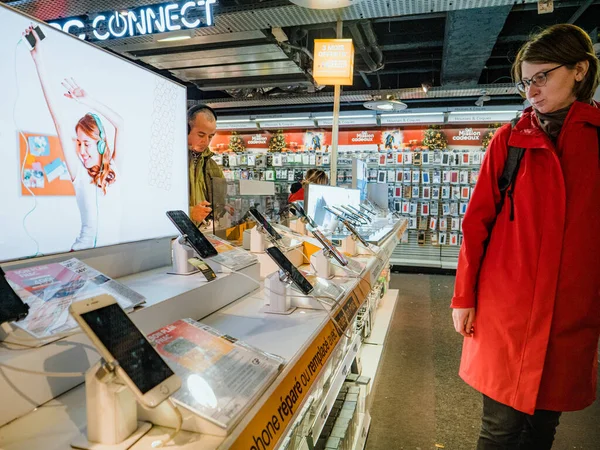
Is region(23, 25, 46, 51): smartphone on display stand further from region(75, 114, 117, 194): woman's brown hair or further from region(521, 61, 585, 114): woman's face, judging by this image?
region(521, 61, 585, 114): woman's face

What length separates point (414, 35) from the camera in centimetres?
660

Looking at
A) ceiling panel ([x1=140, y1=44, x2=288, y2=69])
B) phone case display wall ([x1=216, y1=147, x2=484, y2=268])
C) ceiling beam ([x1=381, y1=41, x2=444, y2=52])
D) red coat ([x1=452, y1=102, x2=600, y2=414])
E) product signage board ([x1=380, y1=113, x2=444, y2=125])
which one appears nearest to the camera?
red coat ([x1=452, y1=102, x2=600, y2=414])

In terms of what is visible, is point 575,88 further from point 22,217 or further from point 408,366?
point 408,366

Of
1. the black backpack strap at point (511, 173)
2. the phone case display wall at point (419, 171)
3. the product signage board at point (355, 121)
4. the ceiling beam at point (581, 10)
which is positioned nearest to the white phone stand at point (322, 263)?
the black backpack strap at point (511, 173)

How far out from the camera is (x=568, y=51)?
1.26 metres

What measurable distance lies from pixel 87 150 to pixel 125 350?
2.65ft

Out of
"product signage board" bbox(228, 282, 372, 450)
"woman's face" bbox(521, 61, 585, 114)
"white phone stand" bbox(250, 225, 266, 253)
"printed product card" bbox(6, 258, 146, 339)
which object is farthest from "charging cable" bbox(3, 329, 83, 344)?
"woman's face" bbox(521, 61, 585, 114)

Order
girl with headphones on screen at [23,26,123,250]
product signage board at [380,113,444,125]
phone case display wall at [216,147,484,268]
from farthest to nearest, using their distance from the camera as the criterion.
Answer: product signage board at [380,113,444,125] < phone case display wall at [216,147,484,268] < girl with headphones on screen at [23,26,123,250]

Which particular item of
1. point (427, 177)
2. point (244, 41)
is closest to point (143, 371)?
point (244, 41)

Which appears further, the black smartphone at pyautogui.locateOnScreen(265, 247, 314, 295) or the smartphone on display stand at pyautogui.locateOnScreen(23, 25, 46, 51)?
the black smartphone at pyautogui.locateOnScreen(265, 247, 314, 295)

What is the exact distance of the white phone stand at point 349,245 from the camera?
101 inches

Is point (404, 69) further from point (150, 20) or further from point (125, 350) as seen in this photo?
point (125, 350)

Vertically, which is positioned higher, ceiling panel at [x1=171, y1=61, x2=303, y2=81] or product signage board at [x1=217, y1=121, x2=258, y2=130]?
ceiling panel at [x1=171, y1=61, x2=303, y2=81]

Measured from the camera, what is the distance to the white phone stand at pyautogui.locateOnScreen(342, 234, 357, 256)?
2.57 m
